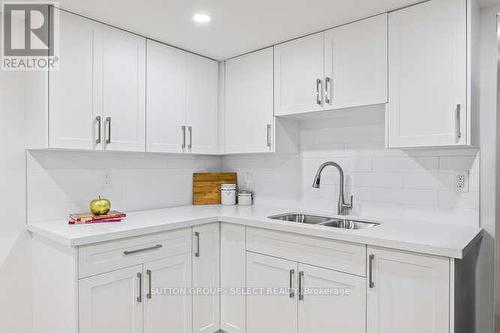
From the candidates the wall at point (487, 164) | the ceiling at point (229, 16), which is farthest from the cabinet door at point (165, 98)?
the wall at point (487, 164)

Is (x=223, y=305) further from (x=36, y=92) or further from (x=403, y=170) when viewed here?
(x=36, y=92)

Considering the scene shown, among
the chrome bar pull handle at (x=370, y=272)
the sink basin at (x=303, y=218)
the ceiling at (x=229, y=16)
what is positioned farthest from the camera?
the sink basin at (x=303, y=218)

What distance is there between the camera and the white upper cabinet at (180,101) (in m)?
2.56

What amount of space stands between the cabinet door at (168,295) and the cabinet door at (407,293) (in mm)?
1168

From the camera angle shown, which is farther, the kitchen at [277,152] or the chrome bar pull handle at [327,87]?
the chrome bar pull handle at [327,87]

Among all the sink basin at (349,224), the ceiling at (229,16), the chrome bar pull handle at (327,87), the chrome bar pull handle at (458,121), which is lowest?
the sink basin at (349,224)

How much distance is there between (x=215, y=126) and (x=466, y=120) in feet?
6.24

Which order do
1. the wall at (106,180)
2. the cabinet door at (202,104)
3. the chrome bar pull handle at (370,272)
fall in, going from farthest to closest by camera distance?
the cabinet door at (202,104), the wall at (106,180), the chrome bar pull handle at (370,272)

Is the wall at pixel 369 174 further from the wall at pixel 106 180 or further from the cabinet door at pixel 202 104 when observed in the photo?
the wall at pixel 106 180

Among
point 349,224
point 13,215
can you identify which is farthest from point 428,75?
point 13,215

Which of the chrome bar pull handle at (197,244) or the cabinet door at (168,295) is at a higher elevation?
the chrome bar pull handle at (197,244)

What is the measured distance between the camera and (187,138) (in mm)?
2803

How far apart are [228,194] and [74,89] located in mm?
1508

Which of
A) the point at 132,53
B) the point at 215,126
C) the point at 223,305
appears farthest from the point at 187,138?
the point at 223,305
